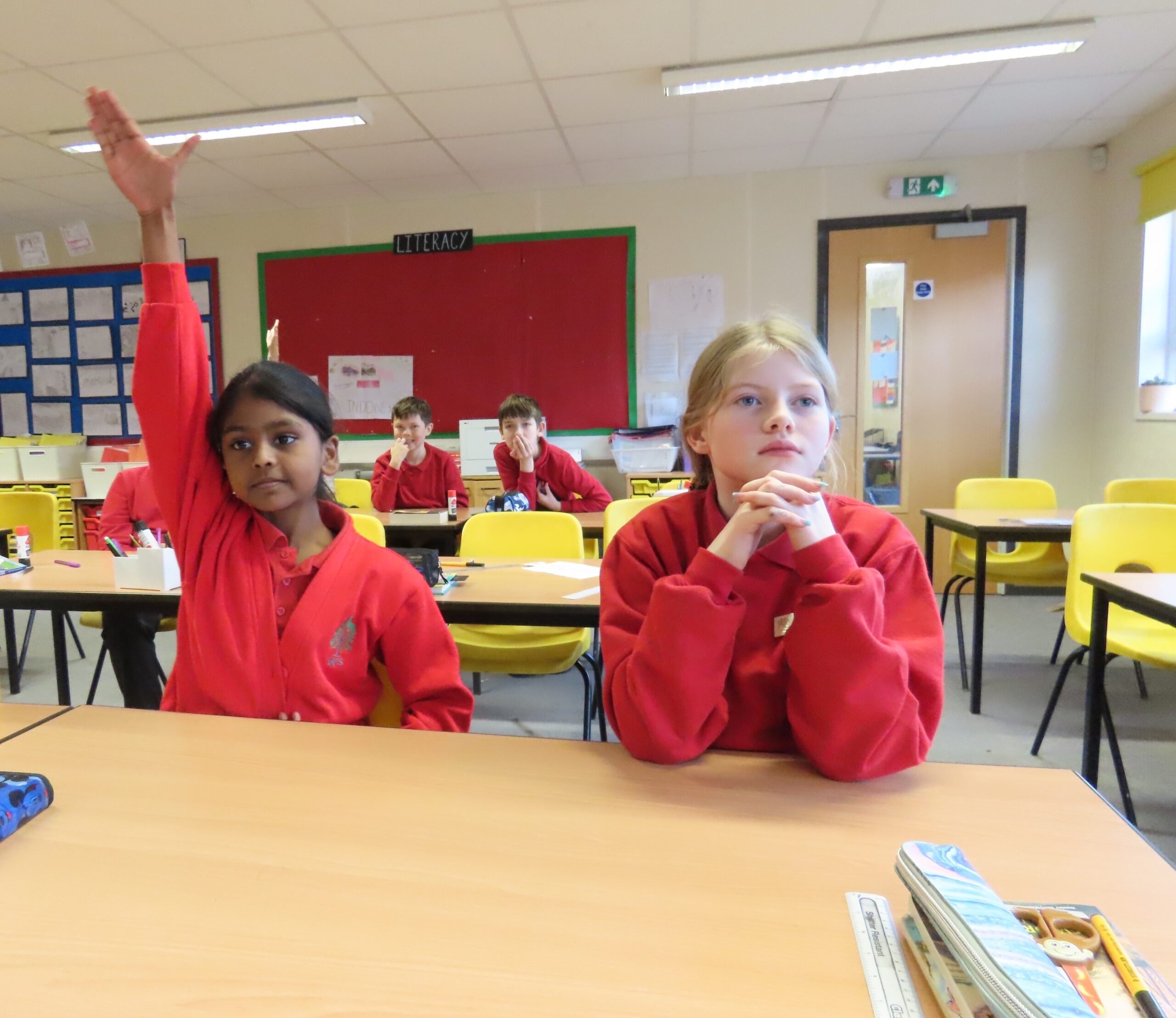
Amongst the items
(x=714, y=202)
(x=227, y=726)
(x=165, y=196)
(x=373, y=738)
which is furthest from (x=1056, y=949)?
(x=714, y=202)

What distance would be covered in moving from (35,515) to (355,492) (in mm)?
1471

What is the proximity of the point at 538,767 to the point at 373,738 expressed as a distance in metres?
0.23

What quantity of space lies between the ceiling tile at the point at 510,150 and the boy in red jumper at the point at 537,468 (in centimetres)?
148

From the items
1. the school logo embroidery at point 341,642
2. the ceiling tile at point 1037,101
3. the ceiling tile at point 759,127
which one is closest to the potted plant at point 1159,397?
the ceiling tile at point 1037,101

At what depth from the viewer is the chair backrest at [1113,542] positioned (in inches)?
82.0

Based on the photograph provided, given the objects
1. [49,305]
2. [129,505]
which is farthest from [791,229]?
[49,305]

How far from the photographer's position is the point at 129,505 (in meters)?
2.85

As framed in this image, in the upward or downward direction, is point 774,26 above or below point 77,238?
above

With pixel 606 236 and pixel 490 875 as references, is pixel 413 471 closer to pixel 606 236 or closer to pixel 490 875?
pixel 606 236

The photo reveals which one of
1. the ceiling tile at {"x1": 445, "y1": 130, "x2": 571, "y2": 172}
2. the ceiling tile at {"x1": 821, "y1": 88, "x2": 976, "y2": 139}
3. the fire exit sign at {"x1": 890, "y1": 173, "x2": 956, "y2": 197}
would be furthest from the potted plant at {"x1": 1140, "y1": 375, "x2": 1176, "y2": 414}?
the ceiling tile at {"x1": 445, "y1": 130, "x2": 571, "y2": 172}

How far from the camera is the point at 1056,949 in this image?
48 centimetres

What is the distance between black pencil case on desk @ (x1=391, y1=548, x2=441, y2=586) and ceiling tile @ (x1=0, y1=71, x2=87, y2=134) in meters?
2.71

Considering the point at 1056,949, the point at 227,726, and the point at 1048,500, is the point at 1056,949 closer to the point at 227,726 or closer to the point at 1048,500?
the point at 227,726

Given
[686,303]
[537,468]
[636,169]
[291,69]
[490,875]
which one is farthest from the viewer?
[686,303]
